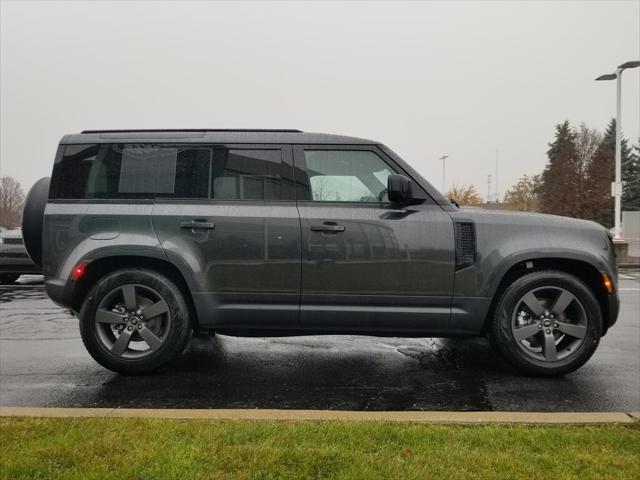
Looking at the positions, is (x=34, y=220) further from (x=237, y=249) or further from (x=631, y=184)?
(x=631, y=184)

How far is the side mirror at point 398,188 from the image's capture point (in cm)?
419

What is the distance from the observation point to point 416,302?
432 cm

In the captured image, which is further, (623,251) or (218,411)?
(623,251)

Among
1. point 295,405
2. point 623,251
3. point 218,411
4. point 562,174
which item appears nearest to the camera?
point 218,411

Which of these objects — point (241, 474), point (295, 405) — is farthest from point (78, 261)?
point (241, 474)

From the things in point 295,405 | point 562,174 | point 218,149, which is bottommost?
point 295,405

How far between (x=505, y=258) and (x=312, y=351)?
2103mm

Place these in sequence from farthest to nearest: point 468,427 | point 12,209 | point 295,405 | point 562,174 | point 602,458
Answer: point 12,209 → point 562,174 → point 295,405 → point 468,427 → point 602,458

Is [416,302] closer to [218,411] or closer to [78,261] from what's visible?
[218,411]

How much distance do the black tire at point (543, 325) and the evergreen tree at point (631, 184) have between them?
6138 centimetres

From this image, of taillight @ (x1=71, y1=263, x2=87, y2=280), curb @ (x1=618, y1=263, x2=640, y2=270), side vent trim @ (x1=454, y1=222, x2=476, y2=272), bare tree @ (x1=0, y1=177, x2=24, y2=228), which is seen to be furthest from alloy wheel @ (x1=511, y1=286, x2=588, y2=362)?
bare tree @ (x1=0, y1=177, x2=24, y2=228)

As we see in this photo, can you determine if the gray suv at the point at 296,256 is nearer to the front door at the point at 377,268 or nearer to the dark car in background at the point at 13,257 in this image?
the front door at the point at 377,268

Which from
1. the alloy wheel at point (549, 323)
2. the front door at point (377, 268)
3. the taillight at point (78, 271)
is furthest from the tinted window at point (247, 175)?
the alloy wheel at point (549, 323)

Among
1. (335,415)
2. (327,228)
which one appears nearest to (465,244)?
(327,228)
